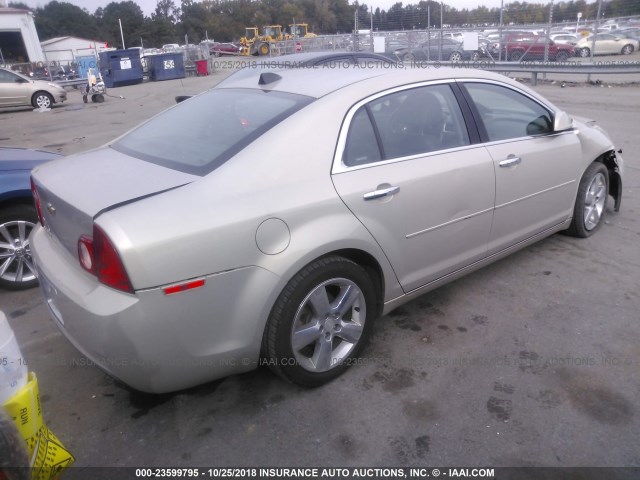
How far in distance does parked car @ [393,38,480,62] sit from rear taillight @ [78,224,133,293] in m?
20.0

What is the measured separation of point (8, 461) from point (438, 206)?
240 cm

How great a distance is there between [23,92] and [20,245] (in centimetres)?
1627

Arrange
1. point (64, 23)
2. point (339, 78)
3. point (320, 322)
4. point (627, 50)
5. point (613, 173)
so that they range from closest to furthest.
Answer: point (320, 322), point (339, 78), point (613, 173), point (627, 50), point (64, 23)

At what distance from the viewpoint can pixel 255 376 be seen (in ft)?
9.55

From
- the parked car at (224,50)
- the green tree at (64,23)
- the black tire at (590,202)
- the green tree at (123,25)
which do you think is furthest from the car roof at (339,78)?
the green tree at (64,23)

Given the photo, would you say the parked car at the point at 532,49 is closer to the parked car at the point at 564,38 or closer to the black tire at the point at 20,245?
the parked car at the point at 564,38

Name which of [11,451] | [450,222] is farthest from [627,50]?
[11,451]

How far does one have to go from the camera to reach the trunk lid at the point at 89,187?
7.50 ft

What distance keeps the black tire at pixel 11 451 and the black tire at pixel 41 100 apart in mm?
18977

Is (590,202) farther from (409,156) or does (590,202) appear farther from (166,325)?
(166,325)

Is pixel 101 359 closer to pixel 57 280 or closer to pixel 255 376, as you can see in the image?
pixel 57 280

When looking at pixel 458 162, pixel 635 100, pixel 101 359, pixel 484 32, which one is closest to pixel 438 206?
pixel 458 162

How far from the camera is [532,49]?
18.0 metres

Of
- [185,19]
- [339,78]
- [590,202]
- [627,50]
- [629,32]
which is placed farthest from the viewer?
[185,19]
